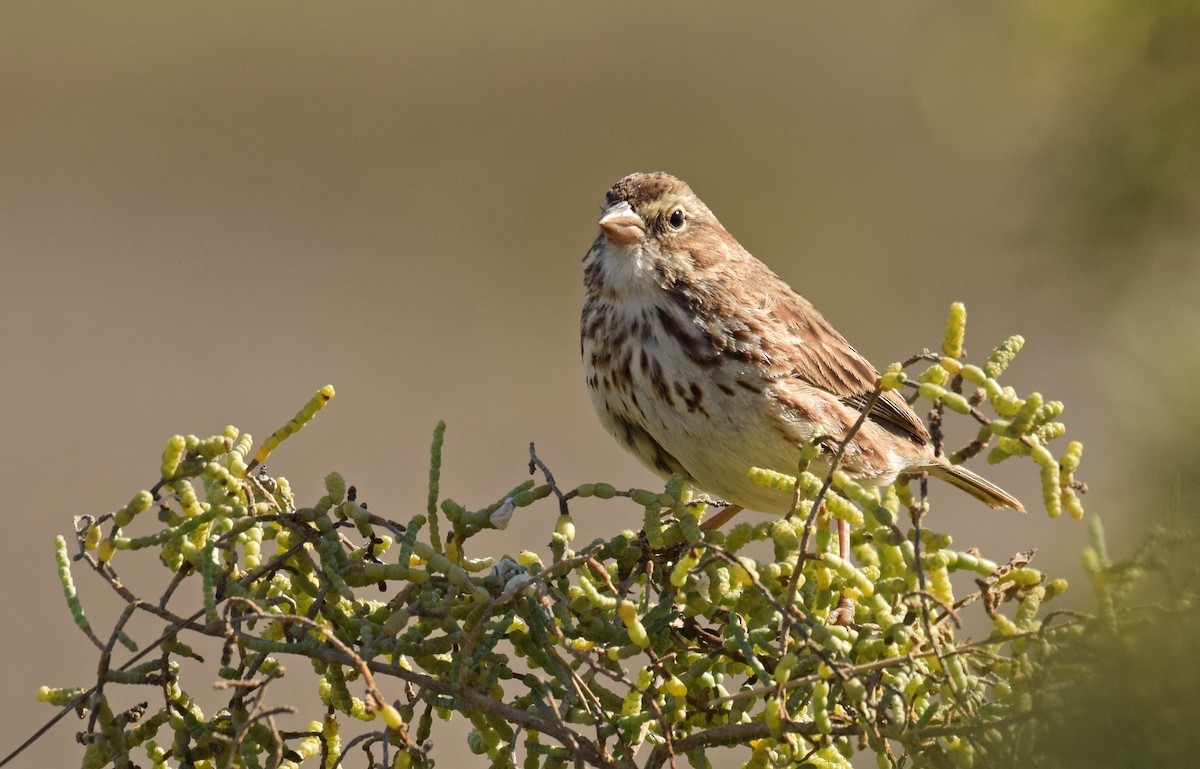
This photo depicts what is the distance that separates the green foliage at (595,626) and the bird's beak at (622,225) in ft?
6.99

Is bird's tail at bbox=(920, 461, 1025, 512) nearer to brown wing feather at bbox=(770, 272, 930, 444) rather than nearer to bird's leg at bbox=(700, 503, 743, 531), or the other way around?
brown wing feather at bbox=(770, 272, 930, 444)

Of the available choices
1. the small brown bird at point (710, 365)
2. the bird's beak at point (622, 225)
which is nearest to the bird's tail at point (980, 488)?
the small brown bird at point (710, 365)

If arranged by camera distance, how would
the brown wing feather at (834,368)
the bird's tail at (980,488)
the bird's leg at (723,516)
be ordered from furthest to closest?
1. the bird's tail at (980,488)
2. the bird's leg at (723,516)
3. the brown wing feather at (834,368)

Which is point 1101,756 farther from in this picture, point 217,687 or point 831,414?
point 831,414

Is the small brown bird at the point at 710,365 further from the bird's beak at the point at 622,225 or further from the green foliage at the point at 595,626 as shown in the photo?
the green foliage at the point at 595,626

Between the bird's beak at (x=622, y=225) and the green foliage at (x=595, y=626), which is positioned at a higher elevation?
the bird's beak at (x=622, y=225)

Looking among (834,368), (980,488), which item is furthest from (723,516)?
(980,488)

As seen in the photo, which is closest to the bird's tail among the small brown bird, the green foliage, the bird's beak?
the small brown bird

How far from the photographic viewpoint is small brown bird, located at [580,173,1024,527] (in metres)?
4.23

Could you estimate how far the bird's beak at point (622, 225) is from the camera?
15.2 ft

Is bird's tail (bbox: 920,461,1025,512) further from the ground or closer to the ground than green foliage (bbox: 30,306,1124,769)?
further from the ground

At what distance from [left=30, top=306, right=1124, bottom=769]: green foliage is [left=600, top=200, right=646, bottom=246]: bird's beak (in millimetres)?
2131

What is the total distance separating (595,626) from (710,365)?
199 centimetres

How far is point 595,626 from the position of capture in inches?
95.4
